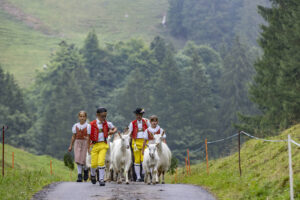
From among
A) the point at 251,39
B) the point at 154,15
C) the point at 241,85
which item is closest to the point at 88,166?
the point at 241,85

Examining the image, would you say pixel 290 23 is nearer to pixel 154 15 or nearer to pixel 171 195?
pixel 171 195

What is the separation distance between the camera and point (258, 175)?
49.6 feet

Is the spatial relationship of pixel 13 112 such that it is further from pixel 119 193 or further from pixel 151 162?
pixel 119 193

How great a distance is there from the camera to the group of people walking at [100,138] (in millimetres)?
16125

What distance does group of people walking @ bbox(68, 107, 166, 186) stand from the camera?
1612cm

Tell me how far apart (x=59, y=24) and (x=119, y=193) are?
15774 centimetres

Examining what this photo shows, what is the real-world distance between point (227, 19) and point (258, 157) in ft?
511

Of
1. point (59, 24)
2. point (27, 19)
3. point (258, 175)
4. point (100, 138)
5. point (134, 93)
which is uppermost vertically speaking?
point (27, 19)

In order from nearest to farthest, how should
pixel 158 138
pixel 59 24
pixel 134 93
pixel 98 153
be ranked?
pixel 98 153 → pixel 158 138 → pixel 134 93 → pixel 59 24

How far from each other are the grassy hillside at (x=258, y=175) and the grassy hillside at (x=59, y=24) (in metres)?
113

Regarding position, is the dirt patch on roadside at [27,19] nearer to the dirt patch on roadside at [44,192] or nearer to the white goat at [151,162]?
the white goat at [151,162]

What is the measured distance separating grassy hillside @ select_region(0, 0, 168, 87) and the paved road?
116604 millimetres

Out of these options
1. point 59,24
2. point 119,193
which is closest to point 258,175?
point 119,193

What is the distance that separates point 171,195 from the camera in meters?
13.6
